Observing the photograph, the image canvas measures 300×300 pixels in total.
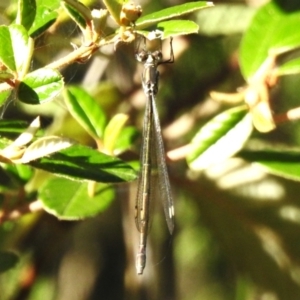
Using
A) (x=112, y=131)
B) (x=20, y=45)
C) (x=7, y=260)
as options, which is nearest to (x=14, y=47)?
(x=20, y=45)

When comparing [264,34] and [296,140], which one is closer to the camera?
[264,34]

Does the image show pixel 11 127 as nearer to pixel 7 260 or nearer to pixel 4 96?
pixel 4 96

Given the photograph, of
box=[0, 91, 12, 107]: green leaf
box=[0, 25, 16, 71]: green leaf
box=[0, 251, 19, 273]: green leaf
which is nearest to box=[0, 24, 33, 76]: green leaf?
box=[0, 25, 16, 71]: green leaf

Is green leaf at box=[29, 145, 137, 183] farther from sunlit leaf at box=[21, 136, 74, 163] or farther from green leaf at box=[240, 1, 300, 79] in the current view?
green leaf at box=[240, 1, 300, 79]

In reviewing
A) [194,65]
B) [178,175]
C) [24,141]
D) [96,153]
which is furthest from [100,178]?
[194,65]

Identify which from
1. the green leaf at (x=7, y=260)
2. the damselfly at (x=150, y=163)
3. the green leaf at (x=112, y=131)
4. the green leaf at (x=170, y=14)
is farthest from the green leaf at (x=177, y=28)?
the green leaf at (x=7, y=260)

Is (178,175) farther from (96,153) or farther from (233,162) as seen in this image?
(96,153)
